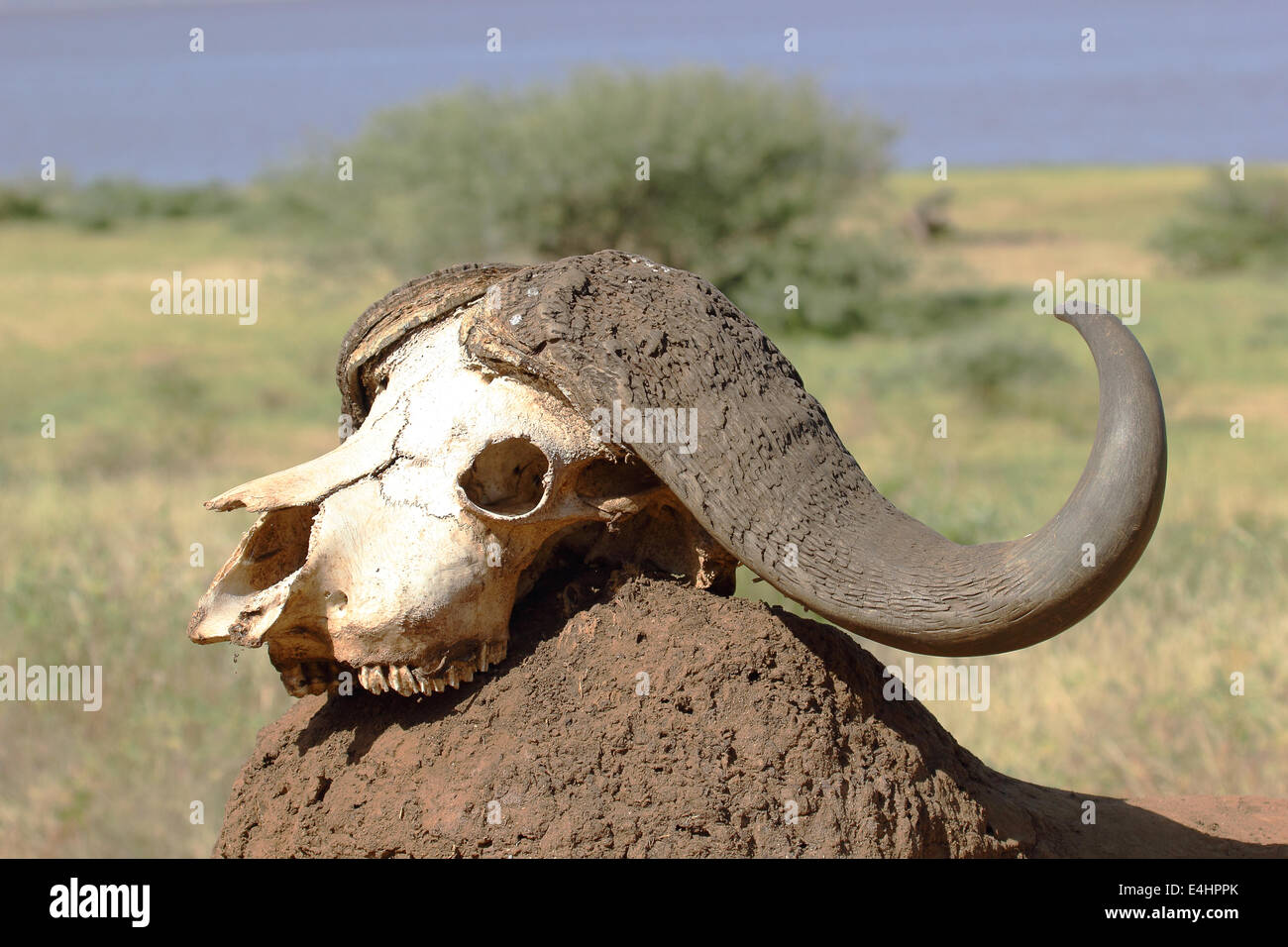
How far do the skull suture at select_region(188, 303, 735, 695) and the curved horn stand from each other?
13 cm

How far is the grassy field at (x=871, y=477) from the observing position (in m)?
4.87

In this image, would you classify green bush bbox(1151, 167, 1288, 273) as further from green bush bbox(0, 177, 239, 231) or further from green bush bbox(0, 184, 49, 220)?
green bush bbox(0, 184, 49, 220)

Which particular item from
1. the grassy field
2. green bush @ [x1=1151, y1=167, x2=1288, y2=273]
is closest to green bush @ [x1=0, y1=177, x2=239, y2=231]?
the grassy field

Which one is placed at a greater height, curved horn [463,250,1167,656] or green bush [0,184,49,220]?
green bush [0,184,49,220]

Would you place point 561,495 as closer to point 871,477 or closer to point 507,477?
point 507,477

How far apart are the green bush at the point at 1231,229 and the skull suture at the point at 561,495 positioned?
35.6 meters

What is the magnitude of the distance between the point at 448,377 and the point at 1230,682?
388 centimetres

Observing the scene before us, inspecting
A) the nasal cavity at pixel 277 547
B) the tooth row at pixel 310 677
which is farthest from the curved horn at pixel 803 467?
the tooth row at pixel 310 677

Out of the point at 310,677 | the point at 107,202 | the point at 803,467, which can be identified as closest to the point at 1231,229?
the point at 803,467

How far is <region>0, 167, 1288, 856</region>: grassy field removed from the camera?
192 inches

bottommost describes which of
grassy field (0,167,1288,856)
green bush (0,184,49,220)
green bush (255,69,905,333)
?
grassy field (0,167,1288,856)

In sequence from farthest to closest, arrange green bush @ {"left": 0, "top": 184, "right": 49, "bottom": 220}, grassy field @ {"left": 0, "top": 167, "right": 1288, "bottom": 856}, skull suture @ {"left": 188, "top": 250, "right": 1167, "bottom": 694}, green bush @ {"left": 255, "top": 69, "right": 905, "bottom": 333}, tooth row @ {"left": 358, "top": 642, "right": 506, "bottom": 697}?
green bush @ {"left": 0, "top": 184, "right": 49, "bottom": 220} < green bush @ {"left": 255, "top": 69, "right": 905, "bottom": 333} < grassy field @ {"left": 0, "top": 167, "right": 1288, "bottom": 856} < tooth row @ {"left": 358, "top": 642, "right": 506, "bottom": 697} < skull suture @ {"left": 188, "top": 250, "right": 1167, "bottom": 694}

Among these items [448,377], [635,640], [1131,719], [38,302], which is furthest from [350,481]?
[38,302]

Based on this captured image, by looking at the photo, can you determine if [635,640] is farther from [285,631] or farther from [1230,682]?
[1230,682]
